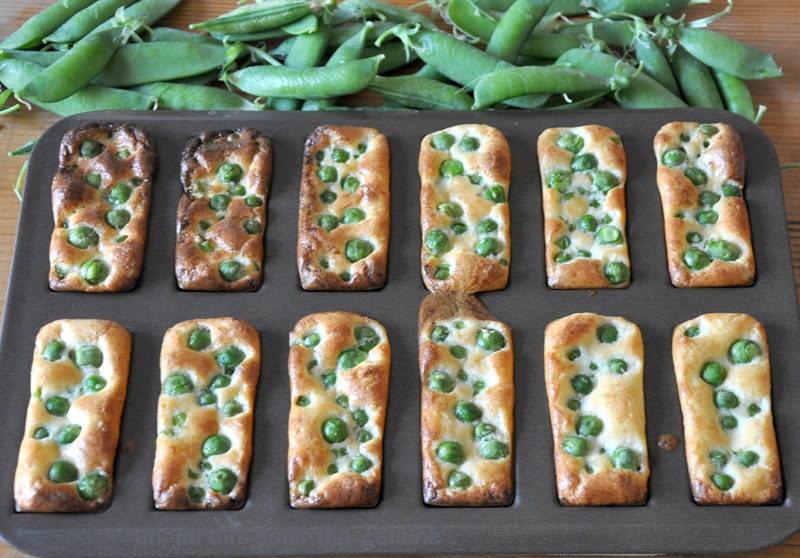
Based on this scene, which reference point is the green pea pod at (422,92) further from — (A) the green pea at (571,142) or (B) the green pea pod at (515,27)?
(A) the green pea at (571,142)

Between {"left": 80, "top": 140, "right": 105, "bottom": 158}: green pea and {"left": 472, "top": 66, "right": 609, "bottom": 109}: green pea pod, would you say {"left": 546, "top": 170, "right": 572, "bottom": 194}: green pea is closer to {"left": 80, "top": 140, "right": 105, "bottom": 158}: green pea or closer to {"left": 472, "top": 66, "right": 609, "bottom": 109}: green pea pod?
{"left": 472, "top": 66, "right": 609, "bottom": 109}: green pea pod

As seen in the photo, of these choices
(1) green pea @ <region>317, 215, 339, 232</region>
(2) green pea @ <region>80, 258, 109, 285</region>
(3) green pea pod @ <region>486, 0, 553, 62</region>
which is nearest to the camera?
(2) green pea @ <region>80, 258, 109, 285</region>

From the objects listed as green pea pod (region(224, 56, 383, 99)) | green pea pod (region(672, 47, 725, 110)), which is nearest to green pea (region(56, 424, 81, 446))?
green pea pod (region(224, 56, 383, 99))

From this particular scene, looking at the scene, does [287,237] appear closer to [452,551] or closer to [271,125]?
[271,125]

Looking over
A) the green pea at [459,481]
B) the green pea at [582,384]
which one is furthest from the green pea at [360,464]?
the green pea at [582,384]

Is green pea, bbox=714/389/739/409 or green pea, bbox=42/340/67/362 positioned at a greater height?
green pea, bbox=42/340/67/362

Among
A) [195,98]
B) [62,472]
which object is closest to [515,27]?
[195,98]

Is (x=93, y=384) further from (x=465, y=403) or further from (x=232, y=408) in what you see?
(x=465, y=403)
